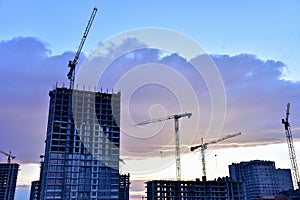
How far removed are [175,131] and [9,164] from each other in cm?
10692

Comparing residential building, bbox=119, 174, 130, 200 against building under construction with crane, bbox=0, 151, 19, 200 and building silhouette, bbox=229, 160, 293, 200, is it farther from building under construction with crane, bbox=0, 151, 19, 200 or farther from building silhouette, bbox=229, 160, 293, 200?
building silhouette, bbox=229, 160, 293, 200

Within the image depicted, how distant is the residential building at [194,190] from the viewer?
102 metres

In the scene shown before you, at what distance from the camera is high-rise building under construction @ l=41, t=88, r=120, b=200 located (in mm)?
80312

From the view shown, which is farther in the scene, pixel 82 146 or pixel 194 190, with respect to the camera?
pixel 194 190

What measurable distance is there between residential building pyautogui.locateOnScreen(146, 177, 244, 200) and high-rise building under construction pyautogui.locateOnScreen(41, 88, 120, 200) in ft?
78.7

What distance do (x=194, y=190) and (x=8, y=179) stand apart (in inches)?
4320

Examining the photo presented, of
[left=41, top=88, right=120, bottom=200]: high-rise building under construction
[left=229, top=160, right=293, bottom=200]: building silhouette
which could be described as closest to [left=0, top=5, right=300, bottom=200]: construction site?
[left=41, top=88, right=120, bottom=200]: high-rise building under construction

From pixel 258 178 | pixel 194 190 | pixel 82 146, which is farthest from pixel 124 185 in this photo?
pixel 258 178

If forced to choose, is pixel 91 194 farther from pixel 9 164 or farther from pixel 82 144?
pixel 9 164

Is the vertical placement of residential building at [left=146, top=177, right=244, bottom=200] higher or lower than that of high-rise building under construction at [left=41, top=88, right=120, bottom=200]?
lower

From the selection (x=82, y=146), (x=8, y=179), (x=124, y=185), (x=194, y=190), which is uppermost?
(x=82, y=146)

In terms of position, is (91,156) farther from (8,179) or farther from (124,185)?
(8,179)

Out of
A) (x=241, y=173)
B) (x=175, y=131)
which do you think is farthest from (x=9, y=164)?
(x=241, y=173)

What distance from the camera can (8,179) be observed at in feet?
508
